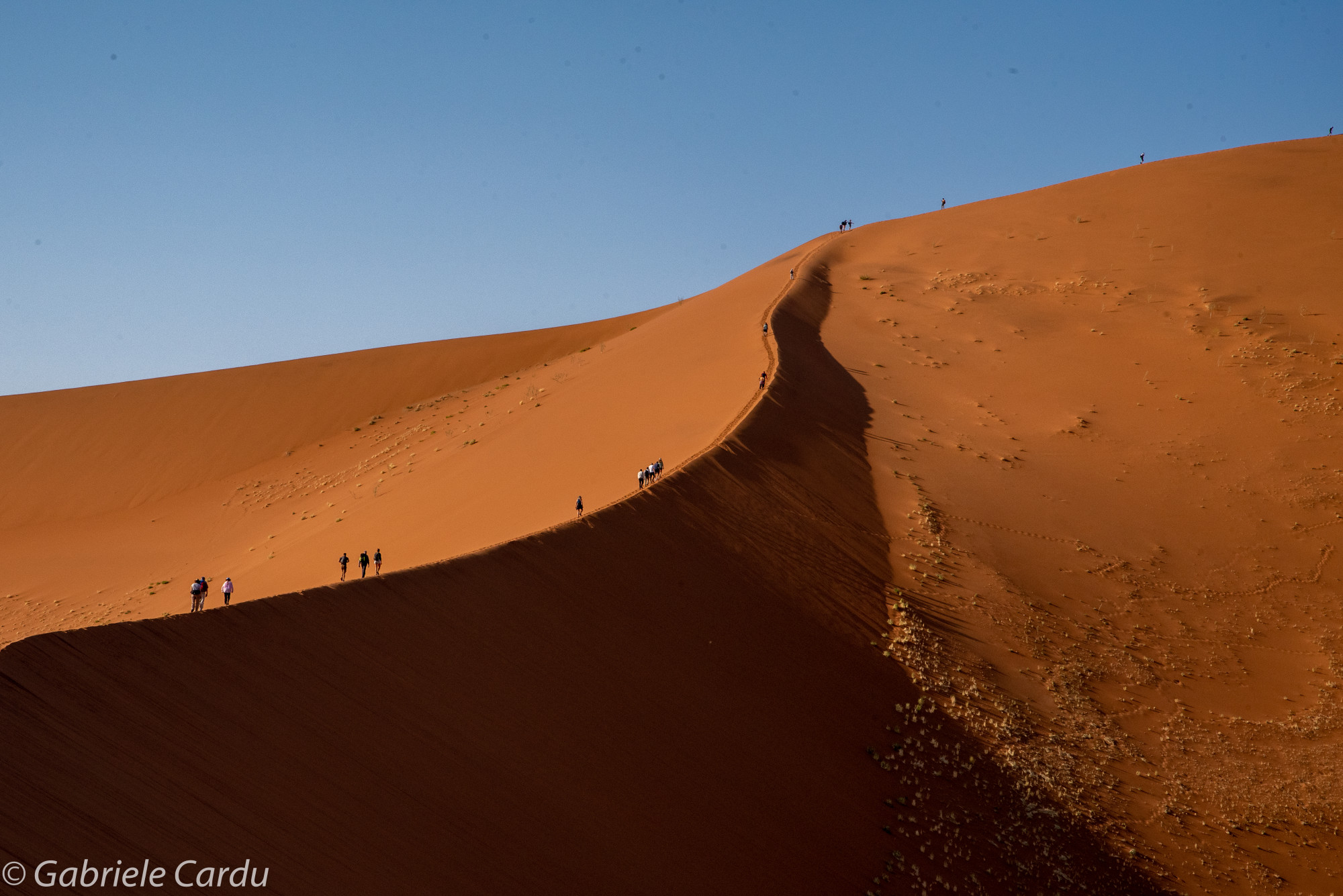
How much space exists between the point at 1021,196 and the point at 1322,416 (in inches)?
849

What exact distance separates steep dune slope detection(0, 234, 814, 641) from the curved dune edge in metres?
4.02

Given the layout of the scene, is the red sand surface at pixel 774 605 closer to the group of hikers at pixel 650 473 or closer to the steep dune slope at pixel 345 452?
the steep dune slope at pixel 345 452

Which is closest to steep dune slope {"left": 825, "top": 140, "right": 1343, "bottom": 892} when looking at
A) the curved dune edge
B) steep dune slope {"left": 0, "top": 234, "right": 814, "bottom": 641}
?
the curved dune edge

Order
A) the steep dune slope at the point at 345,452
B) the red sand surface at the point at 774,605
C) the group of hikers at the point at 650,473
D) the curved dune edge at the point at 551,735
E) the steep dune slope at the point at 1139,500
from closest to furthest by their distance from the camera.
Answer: the curved dune edge at the point at 551,735 → the red sand surface at the point at 774,605 → the steep dune slope at the point at 1139,500 → the group of hikers at the point at 650,473 → the steep dune slope at the point at 345,452

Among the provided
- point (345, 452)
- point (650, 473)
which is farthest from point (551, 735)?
point (345, 452)

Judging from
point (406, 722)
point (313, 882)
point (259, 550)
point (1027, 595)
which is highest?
point (259, 550)

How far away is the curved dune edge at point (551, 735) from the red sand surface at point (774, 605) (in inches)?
1.7

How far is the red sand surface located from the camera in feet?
30.2

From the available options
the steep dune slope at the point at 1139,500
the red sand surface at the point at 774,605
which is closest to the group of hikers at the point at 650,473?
the red sand surface at the point at 774,605

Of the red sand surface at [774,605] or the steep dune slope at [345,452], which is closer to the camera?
the red sand surface at [774,605]

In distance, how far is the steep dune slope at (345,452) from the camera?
22.0 meters

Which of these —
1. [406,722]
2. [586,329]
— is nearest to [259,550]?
[406,722]

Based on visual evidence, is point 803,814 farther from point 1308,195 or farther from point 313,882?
point 1308,195

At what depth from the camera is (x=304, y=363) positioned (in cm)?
4369
